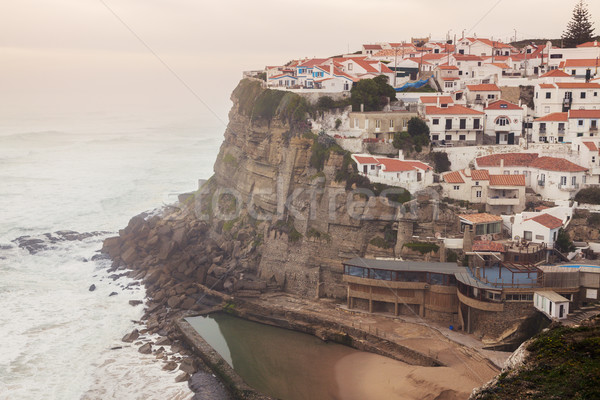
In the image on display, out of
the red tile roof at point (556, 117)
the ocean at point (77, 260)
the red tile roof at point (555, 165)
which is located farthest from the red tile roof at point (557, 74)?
the ocean at point (77, 260)

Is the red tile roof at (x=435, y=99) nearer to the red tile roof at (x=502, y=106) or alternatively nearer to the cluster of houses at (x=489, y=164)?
the cluster of houses at (x=489, y=164)

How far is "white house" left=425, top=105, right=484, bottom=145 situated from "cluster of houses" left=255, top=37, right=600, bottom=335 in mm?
65

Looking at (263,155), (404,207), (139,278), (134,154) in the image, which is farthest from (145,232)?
(134,154)

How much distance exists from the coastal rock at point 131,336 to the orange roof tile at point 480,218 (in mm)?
17799

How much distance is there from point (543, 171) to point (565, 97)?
9624mm

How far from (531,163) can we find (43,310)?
94.6ft

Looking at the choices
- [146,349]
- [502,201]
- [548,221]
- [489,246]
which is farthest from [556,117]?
[146,349]

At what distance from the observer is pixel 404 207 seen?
35375 millimetres

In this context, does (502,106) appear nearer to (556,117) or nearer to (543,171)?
(556,117)

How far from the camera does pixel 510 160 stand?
39062 millimetres

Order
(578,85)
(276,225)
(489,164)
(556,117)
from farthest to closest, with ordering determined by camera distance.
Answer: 1. (578,85)
2. (556,117)
3. (276,225)
4. (489,164)

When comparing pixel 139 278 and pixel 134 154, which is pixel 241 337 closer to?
pixel 139 278

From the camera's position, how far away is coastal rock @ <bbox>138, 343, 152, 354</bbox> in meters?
31.5

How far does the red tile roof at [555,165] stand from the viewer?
1432 inches
